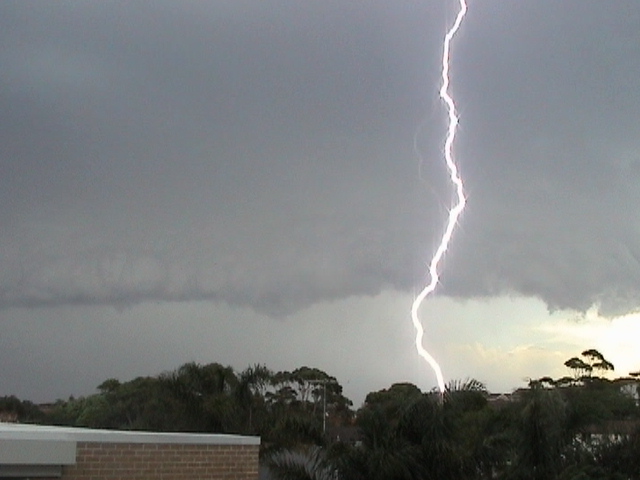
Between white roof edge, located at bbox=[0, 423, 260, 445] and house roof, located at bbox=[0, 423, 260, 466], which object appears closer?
house roof, located at bbox=[0, 423, 260, 466]

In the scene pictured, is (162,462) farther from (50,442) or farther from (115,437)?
(50,442)

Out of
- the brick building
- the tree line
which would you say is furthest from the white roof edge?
the tree line

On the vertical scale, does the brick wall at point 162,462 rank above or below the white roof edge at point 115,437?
below

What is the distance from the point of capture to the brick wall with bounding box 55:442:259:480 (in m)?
12.2

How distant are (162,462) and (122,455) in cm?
72

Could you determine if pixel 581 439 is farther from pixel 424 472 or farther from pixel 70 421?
pixel 70 421

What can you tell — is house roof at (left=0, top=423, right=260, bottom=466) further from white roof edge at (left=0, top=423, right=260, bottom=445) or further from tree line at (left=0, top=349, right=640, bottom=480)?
tree line at (left=0, top=349, right=640, bottom=480)

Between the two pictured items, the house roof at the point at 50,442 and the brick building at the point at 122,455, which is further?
the brick building at the point at 122,455

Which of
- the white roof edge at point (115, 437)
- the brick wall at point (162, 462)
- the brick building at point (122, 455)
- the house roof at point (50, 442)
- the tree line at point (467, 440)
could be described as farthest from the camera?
the tree line at point (467, 440)

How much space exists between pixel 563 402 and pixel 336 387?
51541 mm

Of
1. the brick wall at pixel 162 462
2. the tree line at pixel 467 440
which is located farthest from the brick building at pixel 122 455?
the tree line at pixel 467 440

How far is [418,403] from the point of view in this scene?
1847 centimetres

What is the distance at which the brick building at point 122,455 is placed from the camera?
11.3m

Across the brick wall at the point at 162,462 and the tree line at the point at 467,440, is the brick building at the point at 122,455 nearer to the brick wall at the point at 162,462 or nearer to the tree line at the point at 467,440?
the brick wall at the point at 162,462
